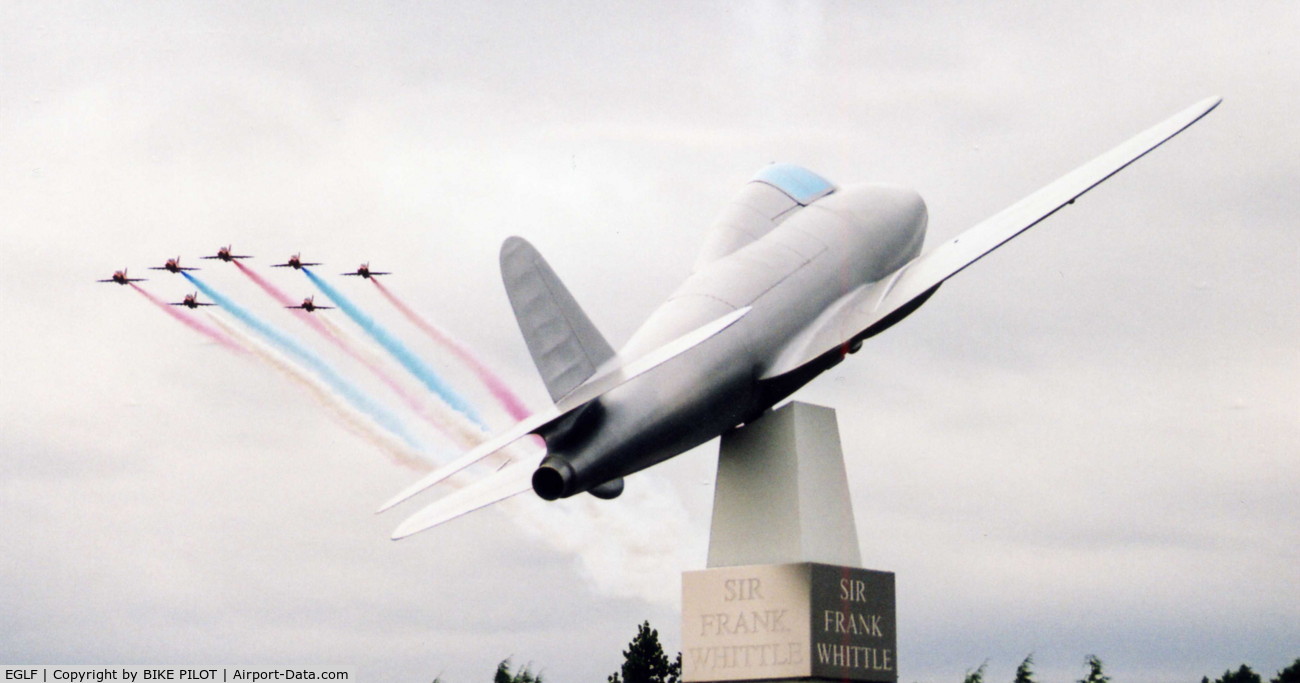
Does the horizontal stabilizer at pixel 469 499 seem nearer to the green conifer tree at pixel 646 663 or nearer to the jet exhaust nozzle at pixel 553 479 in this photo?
the jet exhaust nozzle at pixel 553 479

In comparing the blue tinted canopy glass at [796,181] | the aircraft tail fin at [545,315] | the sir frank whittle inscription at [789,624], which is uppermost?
the blue tinted canopy glass at [796,181]

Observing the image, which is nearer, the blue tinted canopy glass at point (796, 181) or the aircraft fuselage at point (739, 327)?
the aircraft fuselage at point (739, 327)

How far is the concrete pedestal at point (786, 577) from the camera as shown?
34281mm

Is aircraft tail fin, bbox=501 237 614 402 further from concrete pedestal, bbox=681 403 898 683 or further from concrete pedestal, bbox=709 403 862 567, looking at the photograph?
concrete pedestal, bbox=681 403 898 683

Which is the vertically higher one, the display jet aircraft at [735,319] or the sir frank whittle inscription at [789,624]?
the display jet aircraft at [735,319]

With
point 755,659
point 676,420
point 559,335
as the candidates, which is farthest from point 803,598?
point 559,335

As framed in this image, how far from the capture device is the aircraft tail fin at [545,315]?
31.2m

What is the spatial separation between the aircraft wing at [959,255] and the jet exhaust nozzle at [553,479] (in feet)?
16.5

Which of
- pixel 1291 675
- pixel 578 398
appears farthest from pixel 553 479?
pixel 1291 675

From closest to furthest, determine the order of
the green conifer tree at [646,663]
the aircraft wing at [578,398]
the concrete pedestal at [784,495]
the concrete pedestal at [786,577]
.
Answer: the aircraft wing at [578,398], the concrete pedestal at [786,577], the concrete pedestal at [784,495], the green conifer tree at [646,663]

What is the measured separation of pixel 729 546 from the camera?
117 feet

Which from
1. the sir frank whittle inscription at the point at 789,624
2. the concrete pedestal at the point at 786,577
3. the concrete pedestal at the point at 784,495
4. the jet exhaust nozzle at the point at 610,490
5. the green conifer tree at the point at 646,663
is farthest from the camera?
the green conifer tree at the point at 646,663

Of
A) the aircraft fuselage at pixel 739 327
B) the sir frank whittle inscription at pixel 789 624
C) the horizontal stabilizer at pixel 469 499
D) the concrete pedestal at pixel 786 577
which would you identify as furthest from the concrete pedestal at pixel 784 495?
the horizontal stabilizer at pixel 469 499

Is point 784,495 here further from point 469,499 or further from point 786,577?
point 469,499
